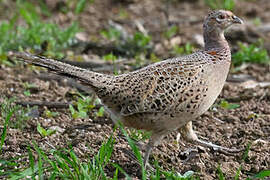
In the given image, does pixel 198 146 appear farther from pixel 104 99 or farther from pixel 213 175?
pixel 104 99

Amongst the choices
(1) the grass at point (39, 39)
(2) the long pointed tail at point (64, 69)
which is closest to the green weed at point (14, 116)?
(2) the long pointed tail at point (64, 69)

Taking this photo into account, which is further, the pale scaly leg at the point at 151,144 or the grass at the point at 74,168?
the pale scaly leg at the point at 151,144

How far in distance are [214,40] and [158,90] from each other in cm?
96

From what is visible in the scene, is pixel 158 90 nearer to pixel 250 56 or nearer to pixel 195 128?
pixel 195 128

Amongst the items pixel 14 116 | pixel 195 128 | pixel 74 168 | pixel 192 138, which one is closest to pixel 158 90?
pixel 192 138

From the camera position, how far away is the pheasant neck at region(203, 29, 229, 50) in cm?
486

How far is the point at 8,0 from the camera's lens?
970 centimetres

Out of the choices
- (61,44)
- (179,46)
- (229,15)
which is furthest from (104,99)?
(179,46)

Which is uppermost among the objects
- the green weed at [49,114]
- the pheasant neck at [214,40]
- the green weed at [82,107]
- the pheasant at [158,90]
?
the pheasant neck at [214,40]

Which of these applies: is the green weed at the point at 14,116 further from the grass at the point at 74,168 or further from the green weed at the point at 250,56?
the green weed at the point at 250,56

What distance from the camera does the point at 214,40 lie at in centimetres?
490

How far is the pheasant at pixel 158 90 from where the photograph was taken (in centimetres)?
428

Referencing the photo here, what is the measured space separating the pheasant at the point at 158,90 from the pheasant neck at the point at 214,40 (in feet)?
0.86

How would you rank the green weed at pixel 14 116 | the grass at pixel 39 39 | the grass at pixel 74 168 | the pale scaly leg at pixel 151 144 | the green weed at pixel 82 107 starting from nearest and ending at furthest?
the grass at pixel 74 168 < the pale scaly leg at pixel 151 144 < the green weed at pixel 14 116 < the green weed at pixel 82 107 < the grass at pixel 39 39
